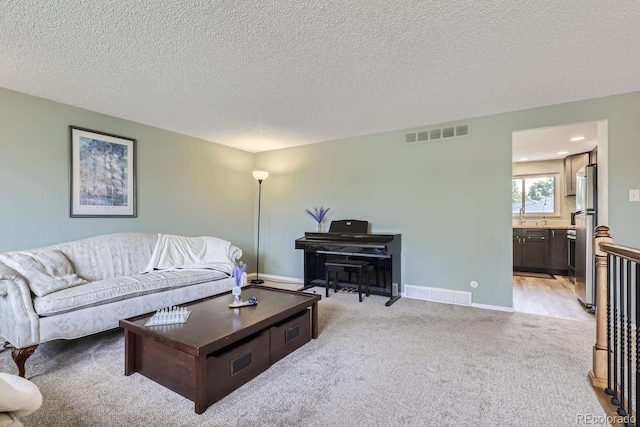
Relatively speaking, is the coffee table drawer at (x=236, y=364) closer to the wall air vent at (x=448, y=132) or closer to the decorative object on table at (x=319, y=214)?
the decorative object on table at (x=319, y=214)

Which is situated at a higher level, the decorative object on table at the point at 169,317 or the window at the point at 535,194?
the window at the point at 535,194

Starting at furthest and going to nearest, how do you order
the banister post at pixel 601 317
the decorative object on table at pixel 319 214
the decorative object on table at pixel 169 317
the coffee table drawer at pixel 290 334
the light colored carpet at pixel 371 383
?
the decorative object on table at pixel 319 214 < the coffee table drawer at pixel 290 334 < the decorative object on table at pixel 169 317 < the banister post at pixel 601 317 < the light colored carpet at pixel 371 383

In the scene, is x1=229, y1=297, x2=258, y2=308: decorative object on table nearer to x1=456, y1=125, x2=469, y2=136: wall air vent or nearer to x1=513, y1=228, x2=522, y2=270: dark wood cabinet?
x1=456, y1=125, x2=469, y2=136: wall air vent

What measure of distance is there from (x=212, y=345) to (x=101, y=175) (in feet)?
9.38

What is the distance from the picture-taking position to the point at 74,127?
324 centimetres

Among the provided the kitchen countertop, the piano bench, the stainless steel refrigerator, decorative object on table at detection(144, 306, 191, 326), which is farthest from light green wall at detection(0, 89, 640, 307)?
the kitchen countertop

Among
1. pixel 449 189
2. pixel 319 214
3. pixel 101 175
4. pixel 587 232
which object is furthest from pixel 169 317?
pixel 587 232

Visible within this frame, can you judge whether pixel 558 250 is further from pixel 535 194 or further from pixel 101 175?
pixel 101 175

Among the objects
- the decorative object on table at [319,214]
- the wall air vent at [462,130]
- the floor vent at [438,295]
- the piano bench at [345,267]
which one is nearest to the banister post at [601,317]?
the floor vent at [438,295]

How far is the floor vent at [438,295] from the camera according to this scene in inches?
146

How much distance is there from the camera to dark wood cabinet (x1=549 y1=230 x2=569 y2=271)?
5309 millimetres

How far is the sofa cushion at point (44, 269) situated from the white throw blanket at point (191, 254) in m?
0.76

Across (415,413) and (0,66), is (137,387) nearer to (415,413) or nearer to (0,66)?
(415,413)

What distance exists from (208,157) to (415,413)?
426 centimetres
